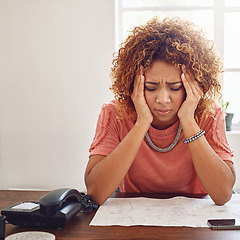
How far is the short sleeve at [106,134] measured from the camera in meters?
1.41

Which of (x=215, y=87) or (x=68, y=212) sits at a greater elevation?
(x=215, y=87)

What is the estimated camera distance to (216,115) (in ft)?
4.88

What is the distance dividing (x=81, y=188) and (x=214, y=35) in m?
1.81

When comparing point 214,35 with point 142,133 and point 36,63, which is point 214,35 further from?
point 142,133

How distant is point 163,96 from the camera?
1322 mm

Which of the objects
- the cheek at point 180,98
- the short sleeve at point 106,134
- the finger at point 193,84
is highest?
the finger at point 193,84

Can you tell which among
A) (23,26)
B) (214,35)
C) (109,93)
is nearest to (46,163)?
(109,93)

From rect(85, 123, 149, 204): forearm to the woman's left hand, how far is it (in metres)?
0.18

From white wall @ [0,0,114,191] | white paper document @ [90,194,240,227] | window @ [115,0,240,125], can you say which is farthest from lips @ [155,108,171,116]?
window @ [115,0,240,125]

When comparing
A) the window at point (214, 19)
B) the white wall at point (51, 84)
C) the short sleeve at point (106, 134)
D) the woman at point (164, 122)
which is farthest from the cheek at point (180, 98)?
the window at point (214, 19)

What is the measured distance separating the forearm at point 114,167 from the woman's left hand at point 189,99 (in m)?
0.18

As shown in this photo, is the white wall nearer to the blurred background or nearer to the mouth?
the blurred background

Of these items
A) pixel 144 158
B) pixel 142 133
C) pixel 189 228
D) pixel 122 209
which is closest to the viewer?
pixel 189 228

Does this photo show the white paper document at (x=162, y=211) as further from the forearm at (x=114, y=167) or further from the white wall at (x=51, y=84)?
the white wall at (x=51, y=84)
